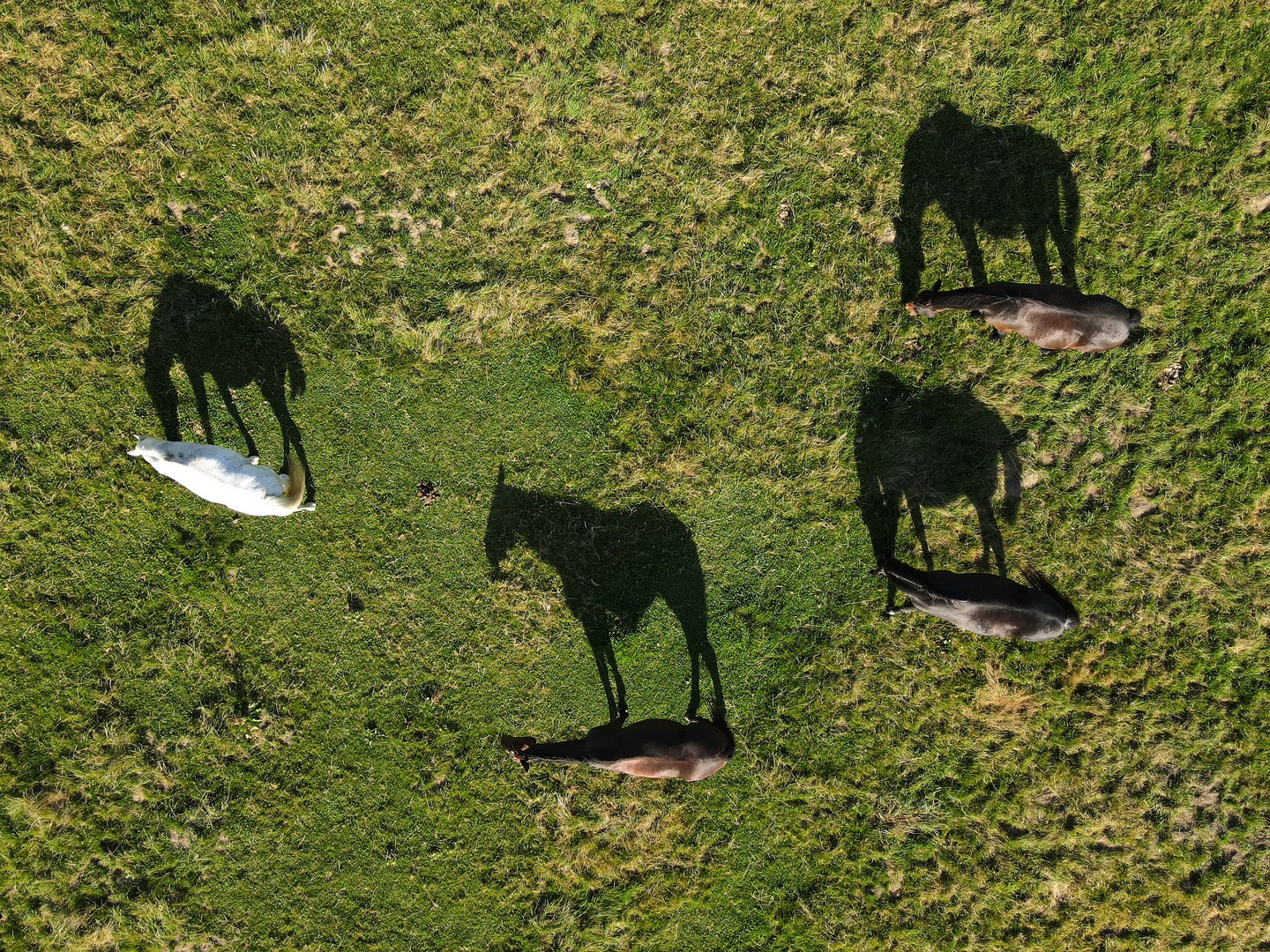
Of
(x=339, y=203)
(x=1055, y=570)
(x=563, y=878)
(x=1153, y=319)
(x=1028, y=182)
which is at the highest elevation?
(x=339, y=203)

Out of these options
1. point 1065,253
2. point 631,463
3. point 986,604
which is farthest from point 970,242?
point 631,463

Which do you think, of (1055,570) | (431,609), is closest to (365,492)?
(431,609)

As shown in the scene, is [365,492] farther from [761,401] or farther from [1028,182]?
[1028,182]

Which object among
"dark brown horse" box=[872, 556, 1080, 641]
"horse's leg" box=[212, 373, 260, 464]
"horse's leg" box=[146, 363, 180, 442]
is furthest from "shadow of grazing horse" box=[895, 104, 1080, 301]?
"horse's leg" box=[146, 363, 180, 442]

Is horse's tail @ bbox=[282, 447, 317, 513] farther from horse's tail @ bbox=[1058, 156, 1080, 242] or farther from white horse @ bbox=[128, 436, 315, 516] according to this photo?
horse's tail @ bbox=[1058, 156, 1080, 242]

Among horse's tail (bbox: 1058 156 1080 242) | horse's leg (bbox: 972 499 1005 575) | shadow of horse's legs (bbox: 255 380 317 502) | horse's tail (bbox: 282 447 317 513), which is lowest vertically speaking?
horse's leg (bbox: 972 499 1005 575)

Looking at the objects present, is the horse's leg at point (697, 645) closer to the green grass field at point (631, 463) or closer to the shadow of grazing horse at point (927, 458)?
the green grass field at point (631, 463)
